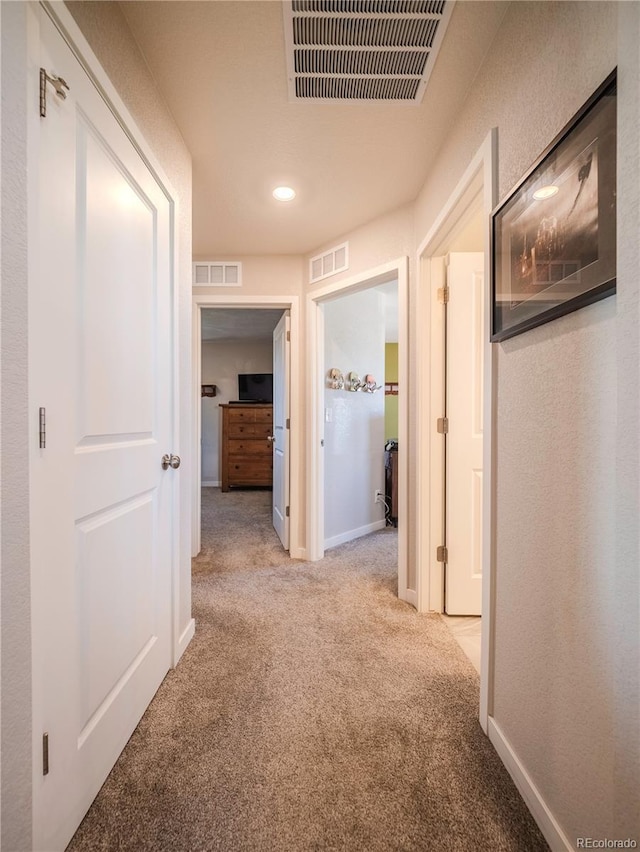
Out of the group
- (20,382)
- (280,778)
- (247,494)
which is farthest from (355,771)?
(247,494)

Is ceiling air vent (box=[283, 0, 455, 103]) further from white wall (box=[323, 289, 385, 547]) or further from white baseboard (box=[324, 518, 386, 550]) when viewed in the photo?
white baseboard (box=[324, 518, 386, 550])

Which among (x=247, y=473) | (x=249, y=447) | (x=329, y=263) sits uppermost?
(x=329, y=263)

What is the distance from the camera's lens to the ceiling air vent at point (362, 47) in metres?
1.15

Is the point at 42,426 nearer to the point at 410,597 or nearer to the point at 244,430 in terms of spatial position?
the point at 410,597

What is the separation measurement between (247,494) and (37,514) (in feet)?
15.7

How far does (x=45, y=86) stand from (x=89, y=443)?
828 mm

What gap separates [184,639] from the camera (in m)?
1.74

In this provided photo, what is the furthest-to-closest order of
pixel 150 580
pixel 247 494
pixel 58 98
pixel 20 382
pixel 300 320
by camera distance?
1. pixel 247 494
2. pixel 300 320
3. pixel 150 580
4. pixel 58 98
5. pixel 20 382

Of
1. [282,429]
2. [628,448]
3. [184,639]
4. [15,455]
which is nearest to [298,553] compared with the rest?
[282,429]

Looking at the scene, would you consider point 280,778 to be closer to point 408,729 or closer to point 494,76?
point 408,729

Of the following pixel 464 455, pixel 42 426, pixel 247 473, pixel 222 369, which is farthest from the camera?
pixel 222 369

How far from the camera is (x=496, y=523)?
1.25 m

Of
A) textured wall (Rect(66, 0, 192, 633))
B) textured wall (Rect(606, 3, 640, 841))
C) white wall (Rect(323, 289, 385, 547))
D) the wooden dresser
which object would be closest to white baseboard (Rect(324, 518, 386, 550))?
white wall (Rect(323, 289, 385, 547))

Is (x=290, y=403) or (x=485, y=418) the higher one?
(x=290, y=403)
